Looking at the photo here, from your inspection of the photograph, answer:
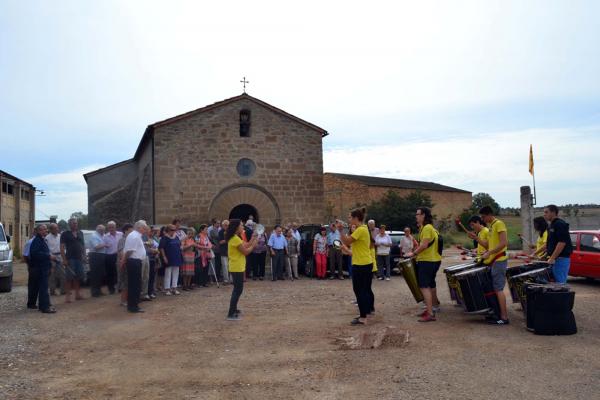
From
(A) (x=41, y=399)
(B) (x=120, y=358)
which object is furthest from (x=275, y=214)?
(A) (x=41, y=399)

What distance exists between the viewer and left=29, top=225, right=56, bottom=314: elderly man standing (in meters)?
10.3

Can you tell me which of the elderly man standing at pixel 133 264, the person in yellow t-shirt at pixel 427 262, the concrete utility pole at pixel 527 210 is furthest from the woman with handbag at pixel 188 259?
the concrete utility pole at pixel 527 210

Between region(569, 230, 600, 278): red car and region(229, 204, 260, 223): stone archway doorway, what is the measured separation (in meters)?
11.6

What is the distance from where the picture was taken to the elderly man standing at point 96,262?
488 inches

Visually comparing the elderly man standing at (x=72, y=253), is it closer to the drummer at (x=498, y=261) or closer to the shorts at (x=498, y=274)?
the drummer at (x=498, y=261)

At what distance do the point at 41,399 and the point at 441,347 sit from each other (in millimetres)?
4602

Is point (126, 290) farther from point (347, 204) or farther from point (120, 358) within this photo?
point (347, 204)

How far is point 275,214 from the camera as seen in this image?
2159cm

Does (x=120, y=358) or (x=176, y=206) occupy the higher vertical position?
(x=176, y=206)

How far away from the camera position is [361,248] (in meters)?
8.66

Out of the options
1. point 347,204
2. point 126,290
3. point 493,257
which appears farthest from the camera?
point 347,204

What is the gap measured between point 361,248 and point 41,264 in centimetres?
612

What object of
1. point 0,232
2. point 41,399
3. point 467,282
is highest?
point 0,232

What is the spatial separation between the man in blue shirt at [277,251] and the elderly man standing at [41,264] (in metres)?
6.58
